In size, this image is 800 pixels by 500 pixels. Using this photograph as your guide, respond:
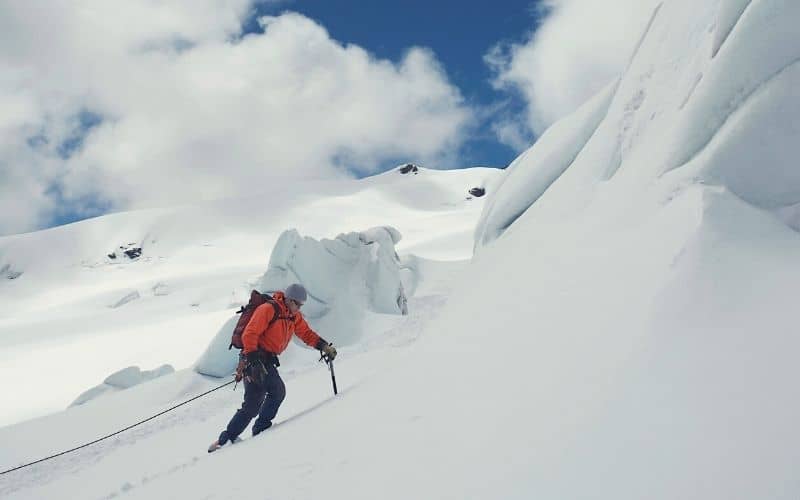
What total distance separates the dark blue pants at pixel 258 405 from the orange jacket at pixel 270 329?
226 mm

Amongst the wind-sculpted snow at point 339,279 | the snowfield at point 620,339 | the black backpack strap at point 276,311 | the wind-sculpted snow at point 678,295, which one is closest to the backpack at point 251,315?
the black backpack strap at point 276,311

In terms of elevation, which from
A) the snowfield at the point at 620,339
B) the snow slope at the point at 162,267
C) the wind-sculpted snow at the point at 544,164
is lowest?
the snowfield at the point at 620,339

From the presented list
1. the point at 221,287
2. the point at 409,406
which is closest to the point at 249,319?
the point at 409,406

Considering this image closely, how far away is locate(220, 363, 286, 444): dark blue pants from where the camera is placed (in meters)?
5.34

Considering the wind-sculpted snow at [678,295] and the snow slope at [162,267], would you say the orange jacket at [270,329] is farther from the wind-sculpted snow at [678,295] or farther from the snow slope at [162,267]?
the snow slope at [162,267]

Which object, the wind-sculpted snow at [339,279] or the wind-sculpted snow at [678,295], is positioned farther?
the wind-sculpted snow at [339,279]

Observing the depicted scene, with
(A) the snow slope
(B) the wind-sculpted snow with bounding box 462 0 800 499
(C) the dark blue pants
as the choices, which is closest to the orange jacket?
(C) the dark blue pants

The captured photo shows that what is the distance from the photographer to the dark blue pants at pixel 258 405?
5.34m

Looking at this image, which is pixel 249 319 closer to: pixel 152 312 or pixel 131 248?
pixel 152 312

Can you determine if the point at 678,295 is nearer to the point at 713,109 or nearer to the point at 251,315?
the point at 713,109

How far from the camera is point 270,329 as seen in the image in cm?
540

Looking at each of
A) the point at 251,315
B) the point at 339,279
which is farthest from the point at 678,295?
the point at 339,279

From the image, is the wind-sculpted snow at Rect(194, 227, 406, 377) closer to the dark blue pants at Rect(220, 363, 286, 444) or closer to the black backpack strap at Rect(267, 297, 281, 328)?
the dark blue pants at Rect(220, 363, 286, 444)

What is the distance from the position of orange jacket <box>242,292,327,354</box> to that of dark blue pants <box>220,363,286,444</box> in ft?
0.74
